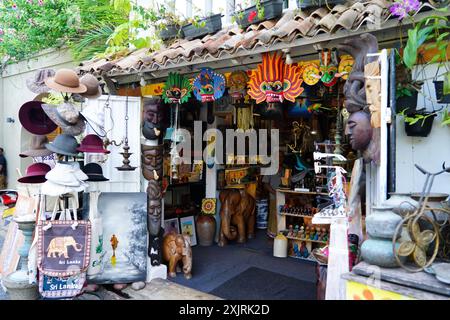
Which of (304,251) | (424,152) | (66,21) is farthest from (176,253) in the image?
(66,21)

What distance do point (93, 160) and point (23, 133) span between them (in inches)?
269

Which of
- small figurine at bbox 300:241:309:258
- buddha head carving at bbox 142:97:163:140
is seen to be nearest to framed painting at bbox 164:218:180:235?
buddha head carving at bbox 142:97:163:140

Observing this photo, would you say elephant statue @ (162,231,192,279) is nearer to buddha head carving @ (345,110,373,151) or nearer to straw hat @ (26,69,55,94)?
straw hat @ (26,69,55,94)

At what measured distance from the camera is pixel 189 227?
6.35 meters

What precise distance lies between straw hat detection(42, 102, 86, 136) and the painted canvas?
41.4 inches

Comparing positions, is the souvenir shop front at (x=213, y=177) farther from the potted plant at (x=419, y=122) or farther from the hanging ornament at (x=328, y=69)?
the potted plant at (x=419, y=122)

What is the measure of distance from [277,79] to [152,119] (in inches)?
75.3

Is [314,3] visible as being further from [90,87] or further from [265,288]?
[265,288]

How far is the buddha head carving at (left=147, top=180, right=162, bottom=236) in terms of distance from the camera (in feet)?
15.3

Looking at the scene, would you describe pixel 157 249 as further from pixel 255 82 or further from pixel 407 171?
pixel 407 171

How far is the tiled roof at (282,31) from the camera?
263 centimetres

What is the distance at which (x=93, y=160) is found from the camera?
177 inches

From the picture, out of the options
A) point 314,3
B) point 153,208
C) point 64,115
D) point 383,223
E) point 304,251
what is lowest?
point 304,251
